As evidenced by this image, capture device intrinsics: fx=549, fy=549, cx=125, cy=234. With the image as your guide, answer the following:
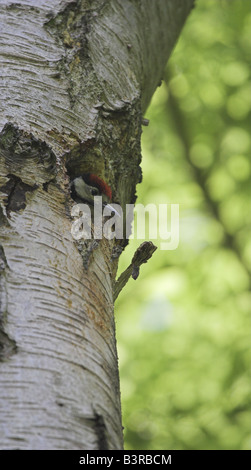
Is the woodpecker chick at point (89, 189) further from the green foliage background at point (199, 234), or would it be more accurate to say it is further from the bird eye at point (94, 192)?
the green foliage background at point (199, 234)

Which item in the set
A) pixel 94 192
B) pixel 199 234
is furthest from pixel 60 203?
pixel 199 234

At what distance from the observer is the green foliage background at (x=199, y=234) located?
3703 millimetres

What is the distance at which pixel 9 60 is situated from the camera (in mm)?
1440

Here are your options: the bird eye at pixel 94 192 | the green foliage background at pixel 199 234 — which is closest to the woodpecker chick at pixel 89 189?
the bird eye at pixel 94 192

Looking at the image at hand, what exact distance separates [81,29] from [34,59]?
10.4 inches

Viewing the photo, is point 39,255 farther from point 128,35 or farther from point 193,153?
point 193,153

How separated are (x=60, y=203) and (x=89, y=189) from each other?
315 millimetres

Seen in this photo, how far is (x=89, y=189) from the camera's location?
5.05ft

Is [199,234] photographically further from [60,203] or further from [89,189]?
[60,203]

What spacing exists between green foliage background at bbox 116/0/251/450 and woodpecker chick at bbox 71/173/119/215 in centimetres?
217

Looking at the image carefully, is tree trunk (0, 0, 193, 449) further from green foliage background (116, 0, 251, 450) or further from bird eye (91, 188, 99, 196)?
green foliage background (116, 0, 251, 450)

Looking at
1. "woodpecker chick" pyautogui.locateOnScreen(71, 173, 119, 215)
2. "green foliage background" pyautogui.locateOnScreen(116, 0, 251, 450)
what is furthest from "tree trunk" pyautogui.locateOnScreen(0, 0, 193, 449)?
"green foliage background" pyautogui.locateOnScreen(116, 0, 251, 450)

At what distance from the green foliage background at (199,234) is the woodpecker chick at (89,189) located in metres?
2.17

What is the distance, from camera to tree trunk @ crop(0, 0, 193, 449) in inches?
34.8
